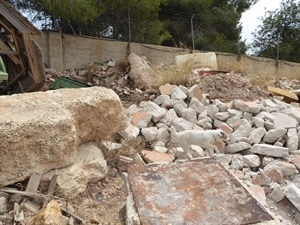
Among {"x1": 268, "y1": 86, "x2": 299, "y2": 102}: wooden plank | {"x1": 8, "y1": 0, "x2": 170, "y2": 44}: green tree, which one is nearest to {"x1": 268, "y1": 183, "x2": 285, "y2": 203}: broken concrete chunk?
{"x1": 268, "y1": 86, "x2": 299, "y2": 102}: wooden plank

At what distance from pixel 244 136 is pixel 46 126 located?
2.76 meters

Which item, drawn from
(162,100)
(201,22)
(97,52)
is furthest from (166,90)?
(201,22)

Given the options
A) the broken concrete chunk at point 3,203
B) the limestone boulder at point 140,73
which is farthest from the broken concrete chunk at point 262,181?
the limestone boulder at point 140,73

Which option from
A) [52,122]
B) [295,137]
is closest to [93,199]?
[52,122]

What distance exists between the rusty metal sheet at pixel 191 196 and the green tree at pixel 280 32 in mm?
15283

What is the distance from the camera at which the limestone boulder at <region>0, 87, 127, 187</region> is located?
83.5 inches

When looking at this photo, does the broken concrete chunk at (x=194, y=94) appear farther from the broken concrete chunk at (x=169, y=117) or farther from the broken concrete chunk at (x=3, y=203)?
the broken concrete chunk at (x=3, y=203)

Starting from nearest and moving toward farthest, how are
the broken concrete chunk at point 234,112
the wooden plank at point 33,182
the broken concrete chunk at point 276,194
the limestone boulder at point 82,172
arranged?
the wooden plank at point 33,182 < the limestone boulder at point 82,172 < the broken concrete chunk at point 276,194 < the broken concrete chunk at point 234,112

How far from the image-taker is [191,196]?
2.02m

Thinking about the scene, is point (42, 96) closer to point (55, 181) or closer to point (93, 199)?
point (55, 181)

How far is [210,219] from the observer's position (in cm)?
180

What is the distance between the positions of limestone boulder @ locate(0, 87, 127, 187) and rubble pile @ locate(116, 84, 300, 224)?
3.33ft

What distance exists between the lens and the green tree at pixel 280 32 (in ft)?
53.0

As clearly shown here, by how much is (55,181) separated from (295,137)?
124 inches
